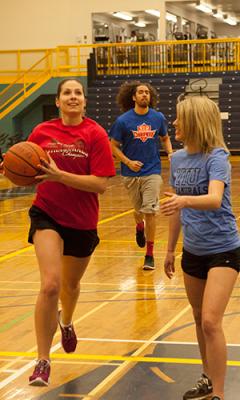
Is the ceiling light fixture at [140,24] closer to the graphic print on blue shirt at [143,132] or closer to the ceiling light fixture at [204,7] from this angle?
the ceiling light fixture at [204,7]

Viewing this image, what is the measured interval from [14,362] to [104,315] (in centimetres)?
157

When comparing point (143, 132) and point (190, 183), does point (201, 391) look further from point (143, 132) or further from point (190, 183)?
point (143, 132)

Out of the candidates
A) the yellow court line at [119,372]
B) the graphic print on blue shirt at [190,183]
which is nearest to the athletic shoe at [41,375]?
the yellow court line at [119,372]

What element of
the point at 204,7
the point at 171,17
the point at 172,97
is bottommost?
the point at 172,97

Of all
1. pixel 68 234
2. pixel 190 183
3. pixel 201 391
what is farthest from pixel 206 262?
pixel 68 234

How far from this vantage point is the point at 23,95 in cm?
3219

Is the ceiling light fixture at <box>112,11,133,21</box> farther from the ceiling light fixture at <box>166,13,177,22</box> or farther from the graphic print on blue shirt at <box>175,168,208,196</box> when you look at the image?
the graphic print on blue shirt at <box>175,168,208,196</box>

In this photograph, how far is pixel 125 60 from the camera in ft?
107

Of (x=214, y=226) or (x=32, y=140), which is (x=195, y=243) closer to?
(x=214, y=226)

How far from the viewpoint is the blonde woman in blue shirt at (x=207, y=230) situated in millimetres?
4617

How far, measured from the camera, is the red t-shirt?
552 cm

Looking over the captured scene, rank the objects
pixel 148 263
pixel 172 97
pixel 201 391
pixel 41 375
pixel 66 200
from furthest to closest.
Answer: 1. pixel 172 97
2. pixel 148 263
3. pixel 66 200
4. pixel 41 375
5. pixel 201 391

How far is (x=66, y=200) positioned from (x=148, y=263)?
431cm

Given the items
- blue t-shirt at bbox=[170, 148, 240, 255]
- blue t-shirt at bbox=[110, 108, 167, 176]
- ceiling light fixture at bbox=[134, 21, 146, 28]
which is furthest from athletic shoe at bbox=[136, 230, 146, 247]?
ceiling light fixture at bbox=[134, 21, 146, 28]
